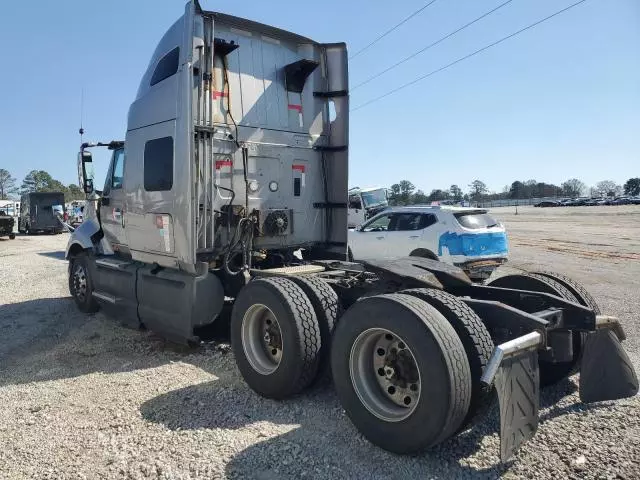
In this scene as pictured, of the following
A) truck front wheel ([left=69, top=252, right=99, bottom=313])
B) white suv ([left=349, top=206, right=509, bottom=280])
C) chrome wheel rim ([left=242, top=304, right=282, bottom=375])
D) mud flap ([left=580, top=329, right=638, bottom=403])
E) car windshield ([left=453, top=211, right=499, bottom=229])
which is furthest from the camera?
car windshield ([left=453, top=211, right=499, bottom=229])

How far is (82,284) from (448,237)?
21.8 feet

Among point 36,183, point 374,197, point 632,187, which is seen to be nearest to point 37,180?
point 36,183

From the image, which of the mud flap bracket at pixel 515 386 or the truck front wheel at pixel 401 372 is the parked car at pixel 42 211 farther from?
the mud flap bracket at pixel 515 386

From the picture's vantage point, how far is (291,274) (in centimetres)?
489

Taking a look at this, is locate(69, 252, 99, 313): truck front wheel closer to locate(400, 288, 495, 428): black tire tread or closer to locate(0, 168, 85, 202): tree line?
locate(400, 288, 495, 428): black tire tread

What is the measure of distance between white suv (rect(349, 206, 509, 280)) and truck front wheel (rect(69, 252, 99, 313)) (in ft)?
14.4

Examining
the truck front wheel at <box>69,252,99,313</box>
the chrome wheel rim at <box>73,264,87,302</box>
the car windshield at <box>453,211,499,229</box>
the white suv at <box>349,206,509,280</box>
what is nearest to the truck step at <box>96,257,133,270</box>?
the truck front wheel at <box>69,252,99,313</box>

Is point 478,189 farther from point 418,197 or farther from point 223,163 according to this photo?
point 223,163

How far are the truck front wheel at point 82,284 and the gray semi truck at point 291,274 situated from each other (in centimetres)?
3

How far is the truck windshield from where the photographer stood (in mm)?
20750

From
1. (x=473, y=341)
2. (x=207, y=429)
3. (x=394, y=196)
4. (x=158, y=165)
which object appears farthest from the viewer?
(x=394, y=196)

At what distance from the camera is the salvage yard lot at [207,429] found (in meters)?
3.10

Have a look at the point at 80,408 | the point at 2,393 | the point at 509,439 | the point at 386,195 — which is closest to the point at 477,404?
the point at 509,439

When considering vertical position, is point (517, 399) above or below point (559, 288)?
below
